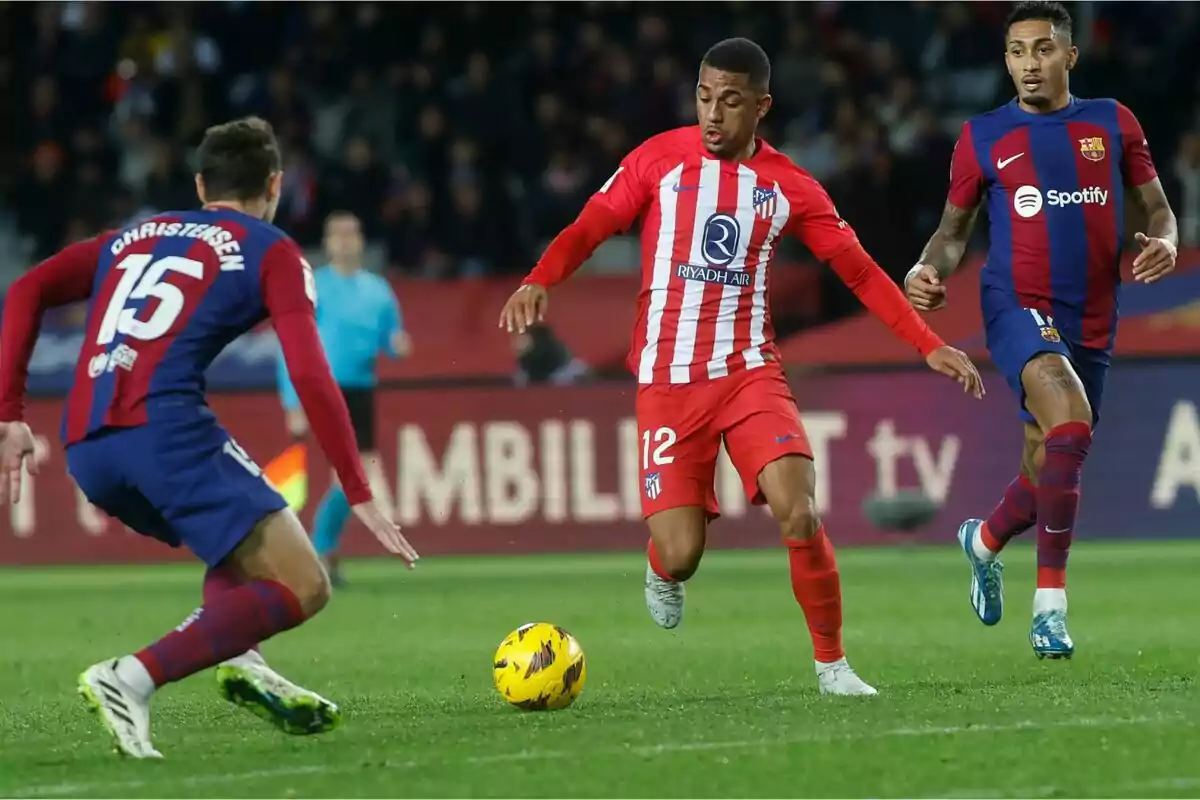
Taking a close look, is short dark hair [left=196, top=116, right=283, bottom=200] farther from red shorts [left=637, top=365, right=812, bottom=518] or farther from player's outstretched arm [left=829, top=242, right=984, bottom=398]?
player's outstretched arm [left=829, top=242, right=984, bottom=398]

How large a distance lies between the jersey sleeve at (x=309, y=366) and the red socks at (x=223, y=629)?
0.35 meters

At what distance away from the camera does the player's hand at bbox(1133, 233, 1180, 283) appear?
779 centimetres

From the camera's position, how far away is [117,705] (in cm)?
556

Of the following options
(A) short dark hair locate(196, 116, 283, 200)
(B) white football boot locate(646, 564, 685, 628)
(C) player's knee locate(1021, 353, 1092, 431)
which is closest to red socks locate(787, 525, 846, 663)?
(B) white football boot locate(646, 564, 685, 628)

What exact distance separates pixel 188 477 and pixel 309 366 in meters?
0.44

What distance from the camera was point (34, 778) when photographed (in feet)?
17.6

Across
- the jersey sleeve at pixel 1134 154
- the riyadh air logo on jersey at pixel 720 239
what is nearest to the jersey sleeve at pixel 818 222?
the riyadh air logo on jersey at pixel 720 239

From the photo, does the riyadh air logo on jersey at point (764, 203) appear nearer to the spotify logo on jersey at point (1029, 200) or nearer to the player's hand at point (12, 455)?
the spotify logo on jersey at point (1029, 200)

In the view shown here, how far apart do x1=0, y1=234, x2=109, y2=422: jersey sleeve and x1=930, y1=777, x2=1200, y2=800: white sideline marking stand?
2807mm

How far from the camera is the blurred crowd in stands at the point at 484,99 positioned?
17625 mm

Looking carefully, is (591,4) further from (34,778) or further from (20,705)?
(34,778)

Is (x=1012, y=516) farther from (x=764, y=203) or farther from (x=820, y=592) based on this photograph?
(x=764, y=203)

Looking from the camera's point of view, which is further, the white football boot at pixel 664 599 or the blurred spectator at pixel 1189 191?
the blurred spectator at pixel 1189 191

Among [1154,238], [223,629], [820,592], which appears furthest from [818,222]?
[223,629]
